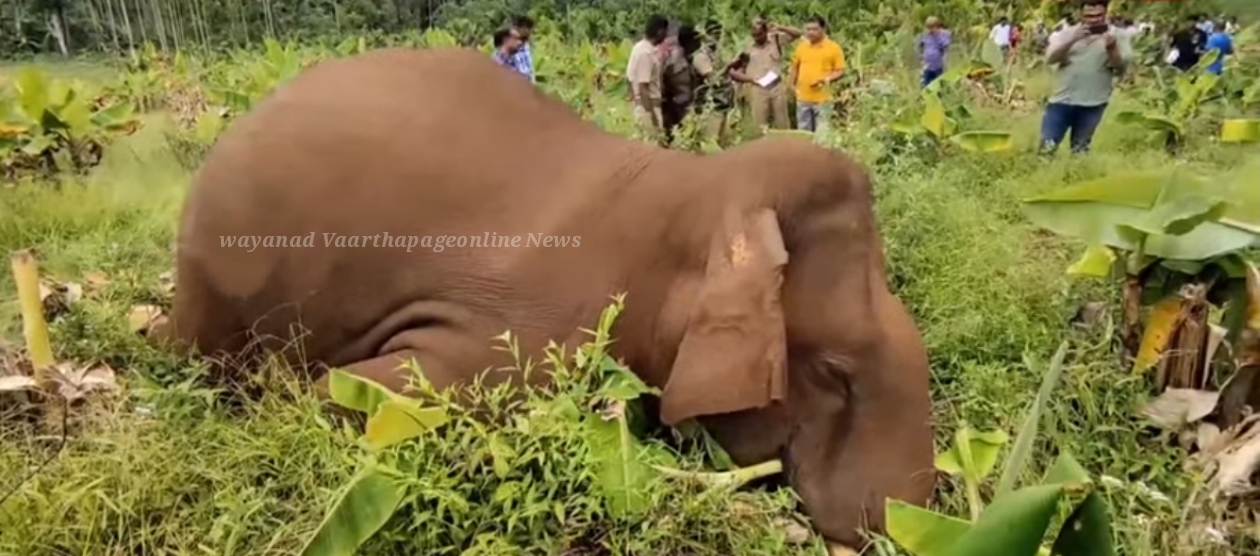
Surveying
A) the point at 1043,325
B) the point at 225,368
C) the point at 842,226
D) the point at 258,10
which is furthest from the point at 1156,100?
the point at 258,10

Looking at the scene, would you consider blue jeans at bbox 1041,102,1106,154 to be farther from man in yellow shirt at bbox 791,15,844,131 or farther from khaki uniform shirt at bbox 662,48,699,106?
khaki uniform shirt at bbox 662,48,699,106

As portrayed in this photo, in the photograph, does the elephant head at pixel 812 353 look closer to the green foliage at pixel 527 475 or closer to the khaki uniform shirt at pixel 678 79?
the green foliage at pixel 527 475

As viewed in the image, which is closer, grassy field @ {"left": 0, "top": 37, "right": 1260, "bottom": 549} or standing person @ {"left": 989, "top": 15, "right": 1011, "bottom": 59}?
grassy field @ {"left": 0, "top": 37, "right": 1260, "bottom": 549}

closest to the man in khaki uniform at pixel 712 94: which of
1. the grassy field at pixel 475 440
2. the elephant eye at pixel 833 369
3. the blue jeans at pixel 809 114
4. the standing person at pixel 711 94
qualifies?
the standing person at pixel 711 94

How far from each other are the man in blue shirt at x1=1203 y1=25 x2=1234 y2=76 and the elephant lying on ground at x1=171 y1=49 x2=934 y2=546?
875 cm

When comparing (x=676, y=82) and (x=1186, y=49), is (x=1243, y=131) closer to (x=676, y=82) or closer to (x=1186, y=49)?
(x=676, y=82)

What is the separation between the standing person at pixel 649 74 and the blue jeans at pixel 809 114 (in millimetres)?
980

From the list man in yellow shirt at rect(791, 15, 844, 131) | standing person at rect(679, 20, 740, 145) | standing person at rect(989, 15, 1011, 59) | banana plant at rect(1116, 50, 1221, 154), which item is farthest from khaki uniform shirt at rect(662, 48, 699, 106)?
standing person at rect(989, 15, 1011, 59)

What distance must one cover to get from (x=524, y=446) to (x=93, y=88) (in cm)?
1111

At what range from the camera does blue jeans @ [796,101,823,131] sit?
8578mm

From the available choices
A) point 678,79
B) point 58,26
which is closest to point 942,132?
point 678,79

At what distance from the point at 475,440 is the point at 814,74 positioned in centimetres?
584

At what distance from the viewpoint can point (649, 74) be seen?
324 inches

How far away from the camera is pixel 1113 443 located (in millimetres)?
3855
